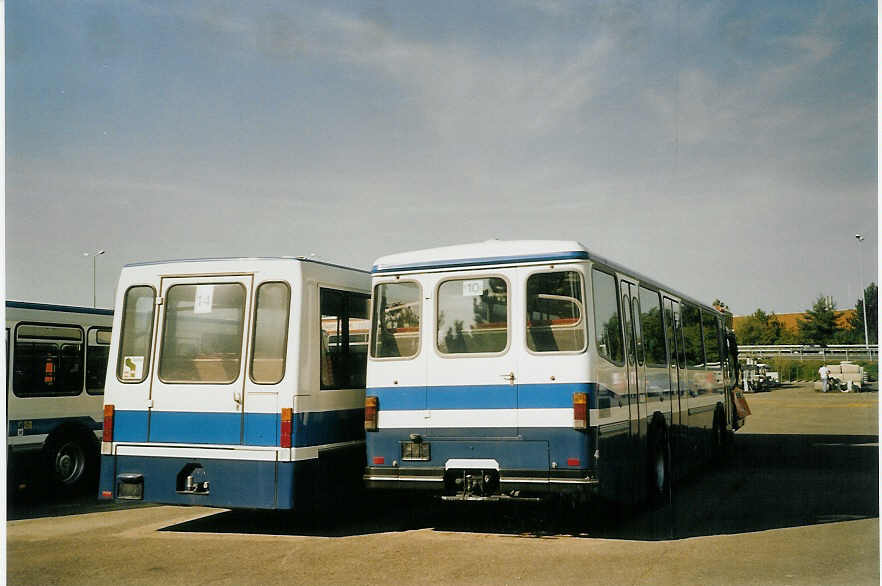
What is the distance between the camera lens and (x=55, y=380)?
38.6 ft

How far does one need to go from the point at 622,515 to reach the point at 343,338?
3595 mm

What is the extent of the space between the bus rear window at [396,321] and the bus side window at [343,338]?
1.28 feet

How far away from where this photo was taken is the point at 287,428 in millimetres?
8508

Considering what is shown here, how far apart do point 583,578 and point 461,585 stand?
0.94 meters

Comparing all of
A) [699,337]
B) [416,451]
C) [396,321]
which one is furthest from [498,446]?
[699,337]

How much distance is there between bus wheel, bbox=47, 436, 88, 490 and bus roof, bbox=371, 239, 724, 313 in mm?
5321

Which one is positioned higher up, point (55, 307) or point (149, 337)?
point (55, 307)

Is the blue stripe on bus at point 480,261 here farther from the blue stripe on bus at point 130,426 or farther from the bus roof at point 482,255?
the blue stripe on bus at point 130,426

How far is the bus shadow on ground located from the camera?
29.8ft

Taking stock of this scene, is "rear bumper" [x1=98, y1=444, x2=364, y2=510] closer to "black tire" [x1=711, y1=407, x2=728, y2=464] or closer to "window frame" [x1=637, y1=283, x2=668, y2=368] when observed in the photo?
"window frame" [x1=637, y1=283, x2=668, y2=368]

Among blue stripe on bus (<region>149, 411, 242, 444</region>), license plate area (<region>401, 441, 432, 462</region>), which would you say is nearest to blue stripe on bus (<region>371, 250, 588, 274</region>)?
license plate area (<region>401, 441, 432, 462</region>)

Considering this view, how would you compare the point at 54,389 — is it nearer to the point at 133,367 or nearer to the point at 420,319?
the point at 133,367

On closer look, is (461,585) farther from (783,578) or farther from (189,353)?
(189,353)

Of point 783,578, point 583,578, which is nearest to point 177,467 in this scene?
point 583,578
